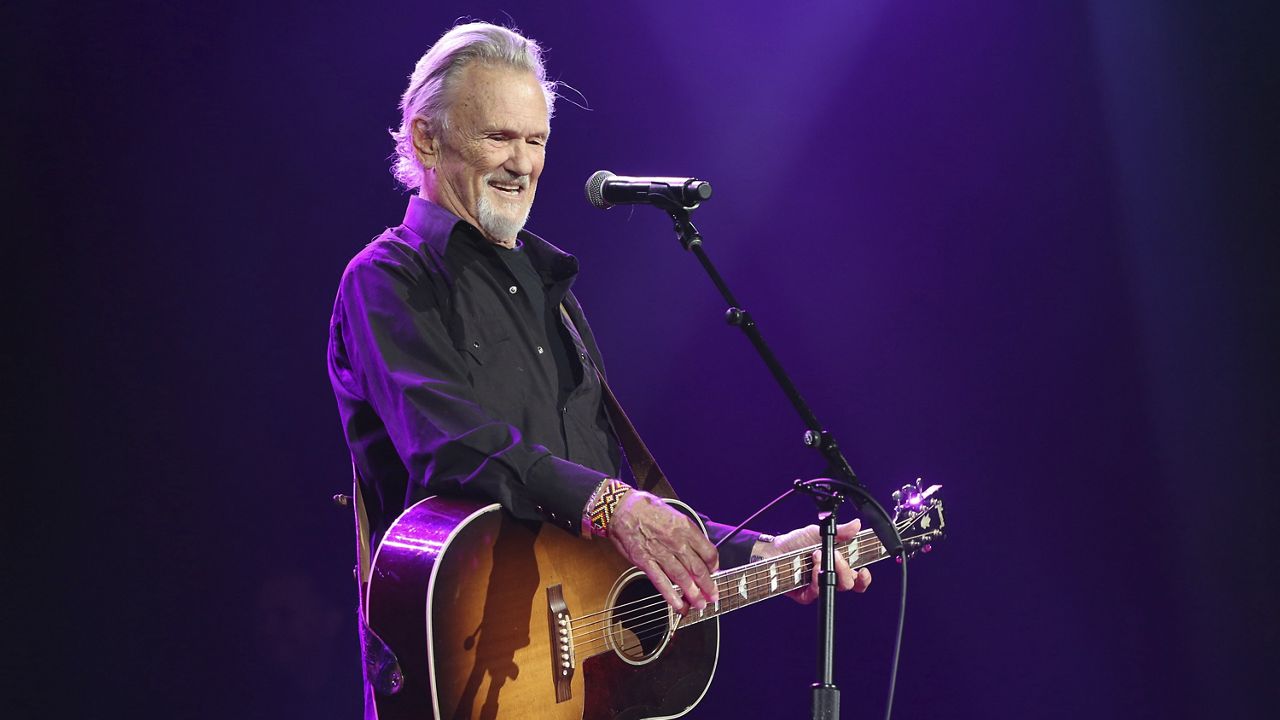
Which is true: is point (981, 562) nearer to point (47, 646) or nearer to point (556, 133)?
point (556, 133)

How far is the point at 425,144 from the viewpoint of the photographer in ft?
8.55

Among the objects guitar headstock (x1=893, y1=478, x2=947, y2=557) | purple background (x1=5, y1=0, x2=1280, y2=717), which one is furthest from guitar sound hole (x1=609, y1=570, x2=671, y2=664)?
purple background (x1=5, y1=0, x2=1280, y2=717)

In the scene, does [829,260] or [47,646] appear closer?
[47,646]

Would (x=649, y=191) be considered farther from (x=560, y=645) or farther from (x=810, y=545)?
(x=810, y=545)

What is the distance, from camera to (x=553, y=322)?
2.68 meters

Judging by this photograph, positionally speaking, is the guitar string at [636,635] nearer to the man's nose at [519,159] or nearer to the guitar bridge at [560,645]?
the guitar bridge at [560,645]

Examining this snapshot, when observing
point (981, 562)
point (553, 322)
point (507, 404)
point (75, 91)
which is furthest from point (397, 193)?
point (981, 562)

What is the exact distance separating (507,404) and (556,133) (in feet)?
6.73

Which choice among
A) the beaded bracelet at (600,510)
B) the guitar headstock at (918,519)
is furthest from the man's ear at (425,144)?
the guitar headstock at (918,519)

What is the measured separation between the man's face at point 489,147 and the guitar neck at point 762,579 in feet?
3.35

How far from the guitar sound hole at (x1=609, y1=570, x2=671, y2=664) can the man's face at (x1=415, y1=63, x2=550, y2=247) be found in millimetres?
933

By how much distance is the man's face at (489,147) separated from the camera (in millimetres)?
2527

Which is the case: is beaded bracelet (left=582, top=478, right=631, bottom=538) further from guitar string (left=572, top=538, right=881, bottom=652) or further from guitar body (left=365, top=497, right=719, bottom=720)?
guitar string (left=572, top=538, right=881, bottom=652)

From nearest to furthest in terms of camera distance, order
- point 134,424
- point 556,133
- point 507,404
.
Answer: point 507,404
point 134,424
point 556,133
